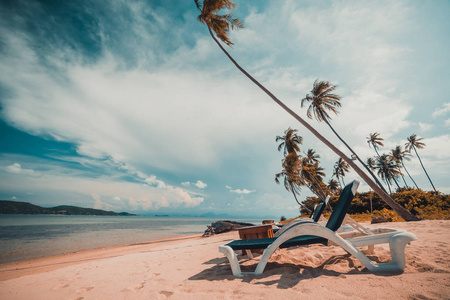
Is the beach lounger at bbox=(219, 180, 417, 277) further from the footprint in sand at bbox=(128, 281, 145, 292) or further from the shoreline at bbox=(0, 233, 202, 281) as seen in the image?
the shoreline at bbox=(0, 233, 202, 281)

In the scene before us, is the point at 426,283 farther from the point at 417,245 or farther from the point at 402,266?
the point at 417,245

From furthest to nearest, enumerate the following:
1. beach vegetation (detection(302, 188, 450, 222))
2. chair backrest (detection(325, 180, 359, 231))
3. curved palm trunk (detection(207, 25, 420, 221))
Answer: beach vegetation (detection(302, 188, 450, 222))
curved palm trunk (detection(207, 25, 420, 221))
chair backrest (detection(325, 180, 359, 231))

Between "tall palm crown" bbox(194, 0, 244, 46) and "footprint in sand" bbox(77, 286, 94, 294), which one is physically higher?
"tall palm crown" bbox(194, 0, 244, 46)

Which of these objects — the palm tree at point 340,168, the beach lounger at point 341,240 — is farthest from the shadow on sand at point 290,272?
the palm tree at point 340,168

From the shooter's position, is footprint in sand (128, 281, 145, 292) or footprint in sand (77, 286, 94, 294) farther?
footprint in sand (77, 286, 94, 294)

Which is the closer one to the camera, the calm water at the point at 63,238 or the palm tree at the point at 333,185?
the calm water at the point at 63,238

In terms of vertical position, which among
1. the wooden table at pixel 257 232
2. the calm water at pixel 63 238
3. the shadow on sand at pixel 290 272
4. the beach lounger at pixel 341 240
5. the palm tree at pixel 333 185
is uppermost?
the palm tree at pixel 333 185

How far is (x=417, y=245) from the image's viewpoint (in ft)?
11.4

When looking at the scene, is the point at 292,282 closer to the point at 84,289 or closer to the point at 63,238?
the point at 84,289

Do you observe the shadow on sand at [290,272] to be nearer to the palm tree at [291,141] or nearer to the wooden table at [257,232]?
the wooden table at [257,232]

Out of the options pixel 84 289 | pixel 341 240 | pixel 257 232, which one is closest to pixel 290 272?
pixel 341 240

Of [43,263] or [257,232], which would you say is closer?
[257,232]

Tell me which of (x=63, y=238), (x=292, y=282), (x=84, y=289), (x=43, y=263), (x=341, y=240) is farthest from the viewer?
(x=63, y=238)

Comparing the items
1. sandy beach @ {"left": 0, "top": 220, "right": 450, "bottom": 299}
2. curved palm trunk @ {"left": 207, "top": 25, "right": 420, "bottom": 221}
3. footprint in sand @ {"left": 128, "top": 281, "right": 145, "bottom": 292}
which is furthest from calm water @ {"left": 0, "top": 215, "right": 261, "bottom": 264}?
curved palm trunk @ {"left": 207, "top": 25, "right": 420, "bottom": 221}
